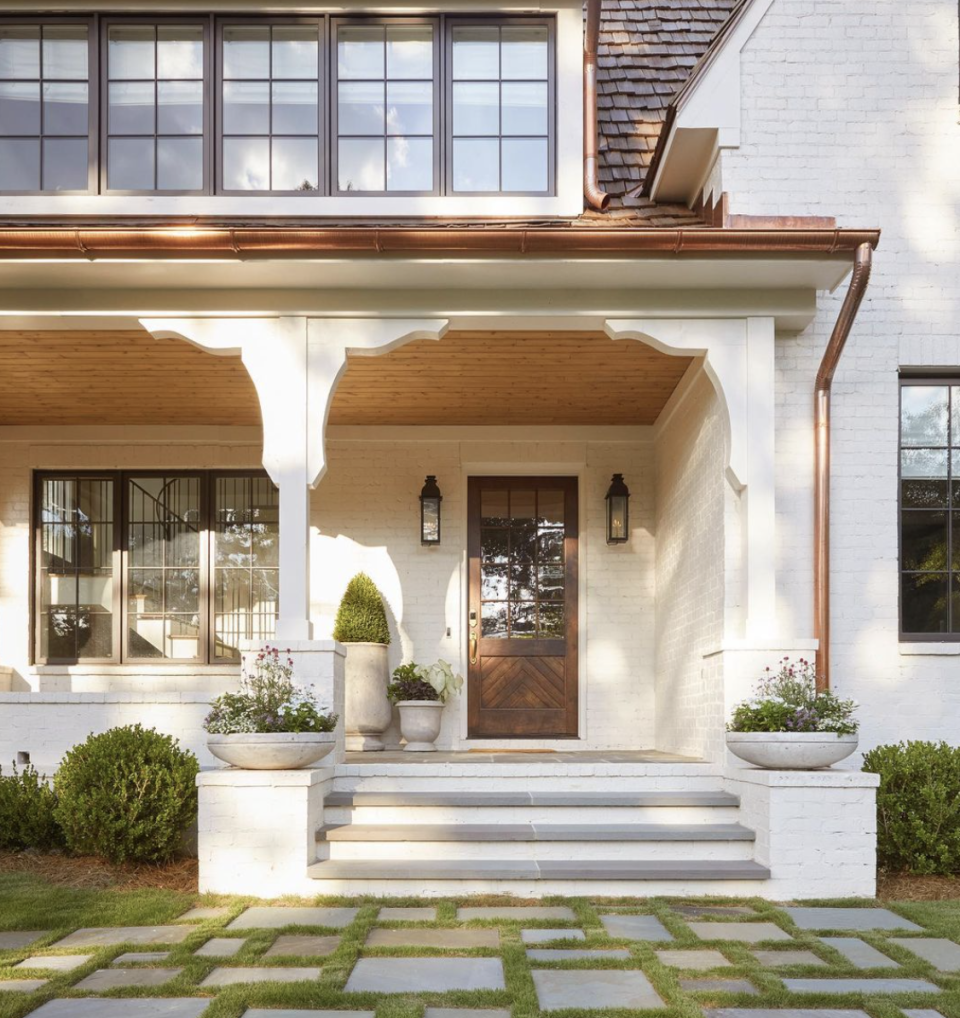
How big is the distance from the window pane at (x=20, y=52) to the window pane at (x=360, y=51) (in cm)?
204

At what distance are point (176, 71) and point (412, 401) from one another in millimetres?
2809

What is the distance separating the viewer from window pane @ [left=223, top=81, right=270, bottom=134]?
781 cm

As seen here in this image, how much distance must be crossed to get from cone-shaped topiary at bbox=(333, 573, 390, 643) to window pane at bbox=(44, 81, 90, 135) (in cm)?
386

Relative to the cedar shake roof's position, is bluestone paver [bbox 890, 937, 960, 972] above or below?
below

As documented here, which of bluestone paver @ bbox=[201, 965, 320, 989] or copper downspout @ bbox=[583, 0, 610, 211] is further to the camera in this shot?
copper downspout @ bbox=[583, 0, 610, 211]

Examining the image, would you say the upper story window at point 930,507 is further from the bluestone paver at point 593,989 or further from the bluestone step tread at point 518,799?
the bluestone paver at point 593,989

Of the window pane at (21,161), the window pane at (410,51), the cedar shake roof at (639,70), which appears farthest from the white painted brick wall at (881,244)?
the window pane at (21,161)

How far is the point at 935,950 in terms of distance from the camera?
15.8 feet

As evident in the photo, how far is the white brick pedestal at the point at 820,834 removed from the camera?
5895 mm

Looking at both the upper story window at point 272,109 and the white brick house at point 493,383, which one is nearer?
the white brick house at point 493,383

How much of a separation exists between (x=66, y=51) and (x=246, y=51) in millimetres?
1211

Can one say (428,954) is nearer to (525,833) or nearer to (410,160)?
(525,833)

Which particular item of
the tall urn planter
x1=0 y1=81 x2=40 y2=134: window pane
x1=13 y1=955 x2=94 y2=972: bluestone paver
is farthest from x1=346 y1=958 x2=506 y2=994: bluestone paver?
x1=0 y1=81 x2=40 y2=134: window pane

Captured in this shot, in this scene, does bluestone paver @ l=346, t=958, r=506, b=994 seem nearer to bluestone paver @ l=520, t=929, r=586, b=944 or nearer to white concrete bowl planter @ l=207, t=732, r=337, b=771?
bluestone paver @ l=520, t=929, r=586, b=944
